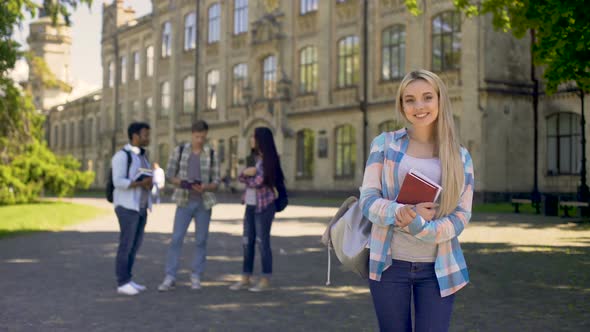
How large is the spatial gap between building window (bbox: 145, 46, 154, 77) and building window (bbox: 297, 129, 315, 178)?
18.8 meters

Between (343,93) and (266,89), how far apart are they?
6.86 meters

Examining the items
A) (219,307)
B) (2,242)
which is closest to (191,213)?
(219,307)

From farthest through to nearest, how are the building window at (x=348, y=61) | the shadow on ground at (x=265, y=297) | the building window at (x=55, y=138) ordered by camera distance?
the building window at (x=55, y=138), the building window at (x=348, y=61), the shadow on ground at (x=265, y=297)

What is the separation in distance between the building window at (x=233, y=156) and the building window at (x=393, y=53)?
1301cm

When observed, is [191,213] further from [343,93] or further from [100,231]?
[343,93]

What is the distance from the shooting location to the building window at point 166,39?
51972mm

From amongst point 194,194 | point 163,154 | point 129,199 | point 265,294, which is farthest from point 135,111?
point 265,294

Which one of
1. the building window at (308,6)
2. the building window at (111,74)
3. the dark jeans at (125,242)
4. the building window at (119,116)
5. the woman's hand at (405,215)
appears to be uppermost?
the building window at (308,6)

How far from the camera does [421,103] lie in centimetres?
355

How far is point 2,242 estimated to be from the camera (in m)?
14.7

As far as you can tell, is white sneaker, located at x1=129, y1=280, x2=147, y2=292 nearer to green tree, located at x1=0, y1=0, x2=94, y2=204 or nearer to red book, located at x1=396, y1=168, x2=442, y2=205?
red book, located at x1=396, y1=168, x2=442, y2=205

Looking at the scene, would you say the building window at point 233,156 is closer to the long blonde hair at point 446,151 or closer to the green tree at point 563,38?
the green tree at point 563,38

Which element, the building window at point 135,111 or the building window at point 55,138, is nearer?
the building window at point 135,111

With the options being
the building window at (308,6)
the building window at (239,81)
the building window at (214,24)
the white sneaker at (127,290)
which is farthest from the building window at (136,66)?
the white sneaker at (127,290)
